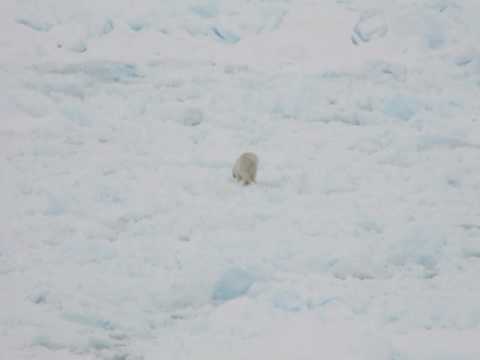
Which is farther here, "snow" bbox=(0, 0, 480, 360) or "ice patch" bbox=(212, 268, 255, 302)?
"ice patch" bbox=(212, 268, 255, 302)

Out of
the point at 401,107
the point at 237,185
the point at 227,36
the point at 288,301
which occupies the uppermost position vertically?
the point at 227,36

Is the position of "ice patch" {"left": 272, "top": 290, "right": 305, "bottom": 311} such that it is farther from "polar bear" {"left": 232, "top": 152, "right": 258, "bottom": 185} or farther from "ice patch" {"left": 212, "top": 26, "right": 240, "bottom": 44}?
"ice patch" {"left": 212, "top": 26, "right": 240, "bottom": 44}

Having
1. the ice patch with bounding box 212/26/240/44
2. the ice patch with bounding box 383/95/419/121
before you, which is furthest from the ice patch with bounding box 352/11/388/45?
the ice patch with bounding box 383/95/419/121

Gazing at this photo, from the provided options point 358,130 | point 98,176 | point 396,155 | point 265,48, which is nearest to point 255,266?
point 98,176

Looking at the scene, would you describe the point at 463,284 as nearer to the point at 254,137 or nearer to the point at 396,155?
the point at 396,155

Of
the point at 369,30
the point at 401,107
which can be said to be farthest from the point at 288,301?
the point at 369,30

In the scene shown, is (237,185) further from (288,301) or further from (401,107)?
(401,107)
